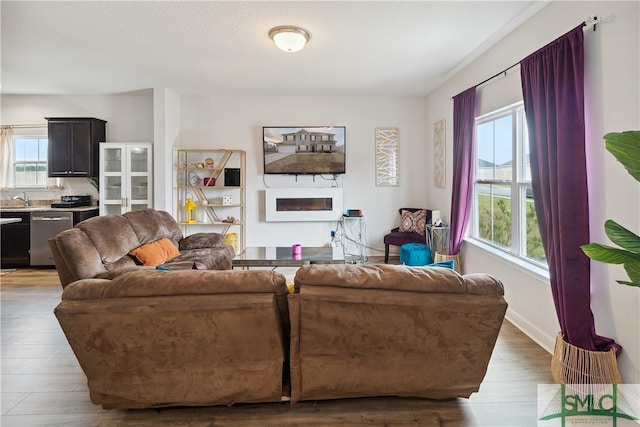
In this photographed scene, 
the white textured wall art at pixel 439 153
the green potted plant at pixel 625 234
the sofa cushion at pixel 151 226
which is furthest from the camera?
the white textured wall art at pixel 439 153

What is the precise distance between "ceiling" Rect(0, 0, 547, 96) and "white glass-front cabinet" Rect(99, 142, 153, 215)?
91 centimetres

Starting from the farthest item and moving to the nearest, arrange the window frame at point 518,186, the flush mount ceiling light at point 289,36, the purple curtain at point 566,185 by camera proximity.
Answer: the window frame at point 518,186 < the flush mount ceiling light at point 289,36 < the purple curtain at point 566,185

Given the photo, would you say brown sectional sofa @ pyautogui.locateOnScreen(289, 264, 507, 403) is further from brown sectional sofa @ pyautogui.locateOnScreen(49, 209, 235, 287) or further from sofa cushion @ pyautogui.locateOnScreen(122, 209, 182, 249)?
sofa cushion @ pyautogui.locateOnScreen(122, 209, 182, 249)

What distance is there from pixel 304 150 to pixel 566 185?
4.01 meters

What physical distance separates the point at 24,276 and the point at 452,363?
5656 millimetres

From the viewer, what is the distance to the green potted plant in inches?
51.2

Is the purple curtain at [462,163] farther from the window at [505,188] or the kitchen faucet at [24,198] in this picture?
the kitchen faucet at [24,198]

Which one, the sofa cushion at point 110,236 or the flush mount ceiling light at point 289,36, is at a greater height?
the flush mount ceiling light at point 289,36

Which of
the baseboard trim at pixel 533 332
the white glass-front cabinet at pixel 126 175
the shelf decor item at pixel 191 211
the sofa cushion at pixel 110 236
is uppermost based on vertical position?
the white glass-front cabinet at pixel 126 175

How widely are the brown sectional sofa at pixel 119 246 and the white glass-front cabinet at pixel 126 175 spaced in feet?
4.58

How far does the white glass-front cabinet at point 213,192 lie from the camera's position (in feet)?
18.4

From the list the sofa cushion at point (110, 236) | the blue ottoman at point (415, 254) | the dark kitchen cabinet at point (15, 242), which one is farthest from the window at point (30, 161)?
the blue ottoman at point (415, 254)

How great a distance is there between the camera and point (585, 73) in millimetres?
2303

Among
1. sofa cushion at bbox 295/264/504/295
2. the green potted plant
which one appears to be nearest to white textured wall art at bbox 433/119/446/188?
sofa cushion at bbox 295/264/504/295
